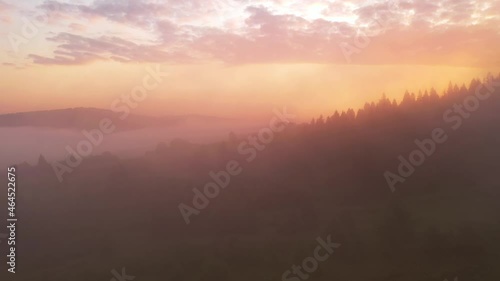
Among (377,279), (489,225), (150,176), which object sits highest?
(150,176)

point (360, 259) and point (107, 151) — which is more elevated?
point (107, 151)

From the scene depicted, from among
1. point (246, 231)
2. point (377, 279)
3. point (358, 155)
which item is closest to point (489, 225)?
point (377, 279)

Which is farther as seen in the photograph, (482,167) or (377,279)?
(482,167)

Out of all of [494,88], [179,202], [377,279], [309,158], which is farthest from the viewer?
[309,158]

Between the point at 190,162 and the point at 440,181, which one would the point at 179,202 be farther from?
the point at 440,181

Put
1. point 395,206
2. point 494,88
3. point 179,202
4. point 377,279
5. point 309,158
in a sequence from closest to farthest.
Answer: point 377,279
point 179,202
point 395,206
point 494,88
point 309,158

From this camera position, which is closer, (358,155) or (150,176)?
(150,176)

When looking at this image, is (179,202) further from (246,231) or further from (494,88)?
(494,88)

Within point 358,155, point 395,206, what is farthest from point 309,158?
point 395,206

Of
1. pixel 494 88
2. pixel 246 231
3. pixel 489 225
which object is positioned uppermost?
pixel 494 88
